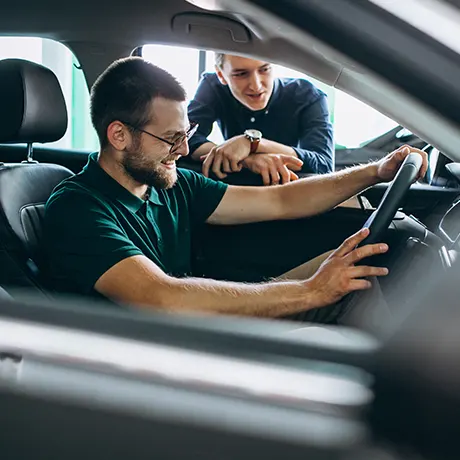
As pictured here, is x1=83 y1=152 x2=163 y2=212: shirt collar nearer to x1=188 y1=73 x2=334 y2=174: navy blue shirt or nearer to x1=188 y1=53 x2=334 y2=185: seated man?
x1=188 y1=53 x2=334 y2=185: seated man

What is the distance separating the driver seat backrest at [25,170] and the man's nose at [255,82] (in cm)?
81

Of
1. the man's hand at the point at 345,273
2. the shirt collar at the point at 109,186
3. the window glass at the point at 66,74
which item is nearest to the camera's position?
the man's hand at the point at 345,273

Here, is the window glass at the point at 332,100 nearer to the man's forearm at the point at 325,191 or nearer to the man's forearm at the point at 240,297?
the man's forearm at the point at 325,191

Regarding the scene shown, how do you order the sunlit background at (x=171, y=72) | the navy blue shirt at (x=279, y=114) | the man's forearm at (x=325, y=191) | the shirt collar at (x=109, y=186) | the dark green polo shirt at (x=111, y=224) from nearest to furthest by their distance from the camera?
1. the dark green polo shirt at (x=111, y=224)
2. the shirt collar at (x=109, y=186)
3. the man's forearm at (x=325, y=191)
4. the sunlit background at (x=171, y=72)
5. the navy blue shirt at (x=279, y=114)

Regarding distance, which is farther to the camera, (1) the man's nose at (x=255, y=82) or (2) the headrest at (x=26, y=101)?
(1) the man's nose at (x=255, y=82)

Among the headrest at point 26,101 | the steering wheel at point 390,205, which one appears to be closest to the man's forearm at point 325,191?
the steering wheel at point 390,205

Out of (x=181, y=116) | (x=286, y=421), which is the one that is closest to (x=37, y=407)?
(x=286, y=421)

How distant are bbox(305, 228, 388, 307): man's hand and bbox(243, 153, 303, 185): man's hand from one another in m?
0.65

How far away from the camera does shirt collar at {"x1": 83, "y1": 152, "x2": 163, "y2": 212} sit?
1957 mm

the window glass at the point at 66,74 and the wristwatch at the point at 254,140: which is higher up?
the window glass at the point at 66,74

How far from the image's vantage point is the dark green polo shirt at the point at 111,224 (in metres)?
1.74

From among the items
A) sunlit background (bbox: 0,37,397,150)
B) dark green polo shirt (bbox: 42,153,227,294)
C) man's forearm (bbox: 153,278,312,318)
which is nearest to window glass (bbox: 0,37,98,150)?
sunlit background (bbox: 0,37,397,150)

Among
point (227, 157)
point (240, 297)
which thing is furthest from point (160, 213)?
point (240, 297)

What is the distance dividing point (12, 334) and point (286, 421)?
357 mm
